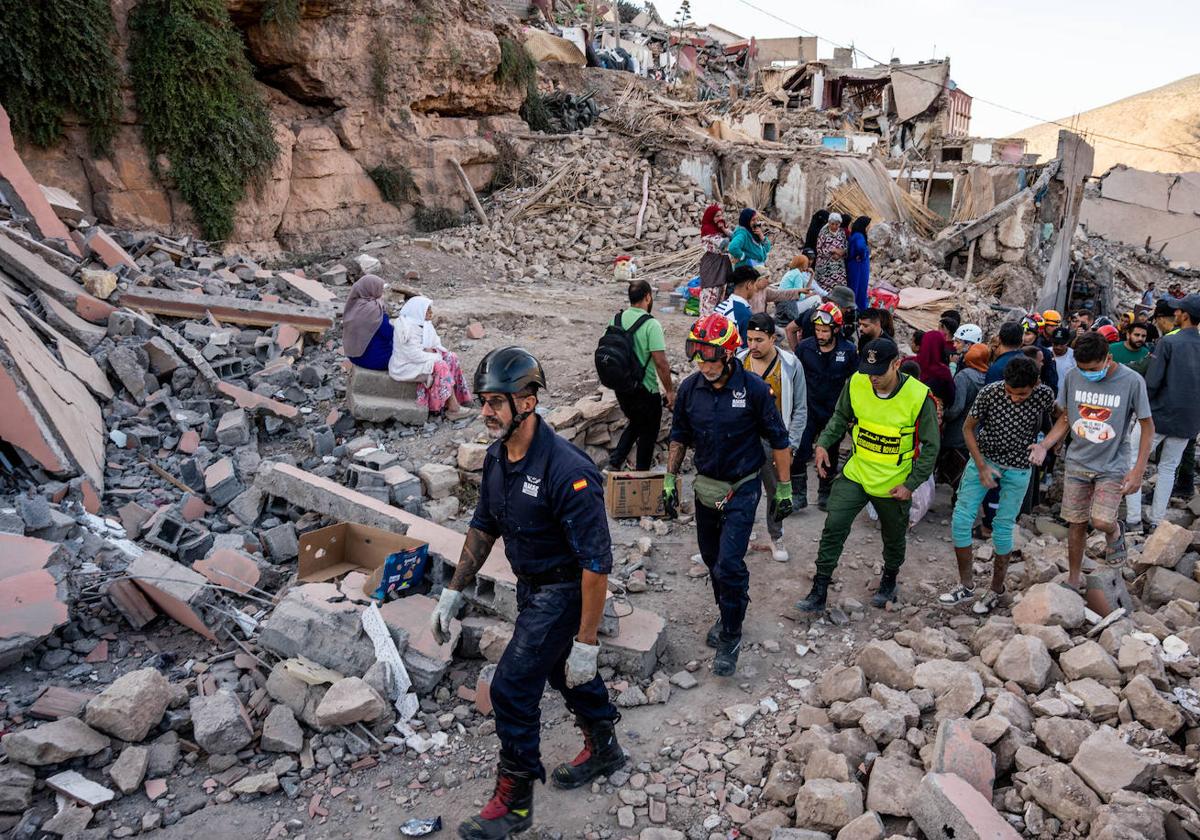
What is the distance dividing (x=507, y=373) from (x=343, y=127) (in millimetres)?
13913

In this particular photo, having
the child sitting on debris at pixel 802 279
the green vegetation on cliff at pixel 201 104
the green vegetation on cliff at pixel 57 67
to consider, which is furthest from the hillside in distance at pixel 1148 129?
the green vegetation on cliff at pixel 57 67

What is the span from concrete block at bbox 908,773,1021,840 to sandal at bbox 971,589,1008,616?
2081mm

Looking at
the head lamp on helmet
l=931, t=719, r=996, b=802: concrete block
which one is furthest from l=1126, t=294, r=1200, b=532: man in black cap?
the head lamp on helmet

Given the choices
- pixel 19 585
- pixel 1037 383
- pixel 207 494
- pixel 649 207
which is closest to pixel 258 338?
pixel 207 494

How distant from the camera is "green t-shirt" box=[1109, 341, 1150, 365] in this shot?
6.57 metres

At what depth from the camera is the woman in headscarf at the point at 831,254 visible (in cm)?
812

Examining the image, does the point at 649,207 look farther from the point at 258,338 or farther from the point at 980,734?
the point at 980,734

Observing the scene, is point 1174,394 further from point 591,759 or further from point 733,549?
point 591,759

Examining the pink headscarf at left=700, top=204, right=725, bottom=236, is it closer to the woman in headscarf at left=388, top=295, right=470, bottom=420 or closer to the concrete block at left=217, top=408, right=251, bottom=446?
the woman in headscarf at left=388, top=295, right=470, bottom=420

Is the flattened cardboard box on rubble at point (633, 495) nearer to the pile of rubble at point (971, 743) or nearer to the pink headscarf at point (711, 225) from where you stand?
the pile of rubble at point (971, 743)

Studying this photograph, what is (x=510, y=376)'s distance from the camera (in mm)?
2898

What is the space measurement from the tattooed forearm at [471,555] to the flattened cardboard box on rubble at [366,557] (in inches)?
52.0

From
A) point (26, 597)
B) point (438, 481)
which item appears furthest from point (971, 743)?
point (26, 597)

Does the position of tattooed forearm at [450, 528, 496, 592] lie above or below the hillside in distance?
below
